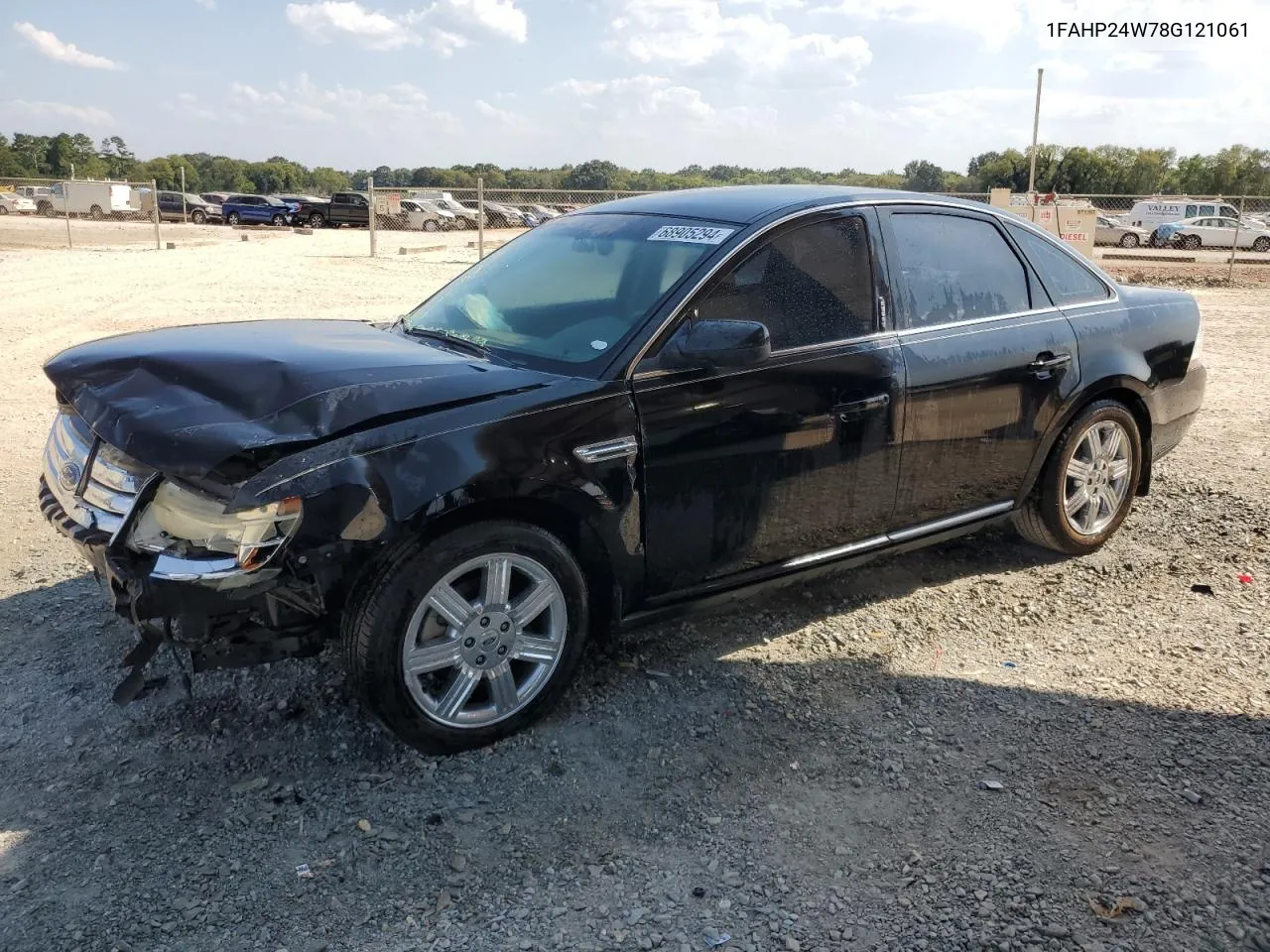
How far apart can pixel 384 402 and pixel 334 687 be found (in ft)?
3.98

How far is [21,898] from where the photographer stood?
2.65 meters

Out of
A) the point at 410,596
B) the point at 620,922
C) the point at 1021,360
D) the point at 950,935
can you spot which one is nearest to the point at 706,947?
the point at 620,922

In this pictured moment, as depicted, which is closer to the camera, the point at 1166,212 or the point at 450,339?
the point at 450,339

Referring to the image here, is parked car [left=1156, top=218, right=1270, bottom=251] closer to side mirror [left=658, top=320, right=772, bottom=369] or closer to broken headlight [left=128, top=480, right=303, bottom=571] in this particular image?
side mirror [left=658, top=320, right=772, bottom=369]

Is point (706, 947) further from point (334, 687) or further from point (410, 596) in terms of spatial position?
point (334, 687)

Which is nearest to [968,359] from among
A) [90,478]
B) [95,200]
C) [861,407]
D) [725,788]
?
[861,407]

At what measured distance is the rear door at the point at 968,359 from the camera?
4219 mm

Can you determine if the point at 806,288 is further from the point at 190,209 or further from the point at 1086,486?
the point at 190,209

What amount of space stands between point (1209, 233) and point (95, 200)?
155 ft

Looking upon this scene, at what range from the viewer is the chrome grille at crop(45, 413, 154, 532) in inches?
125

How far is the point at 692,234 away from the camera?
Answer: 394 centimetres

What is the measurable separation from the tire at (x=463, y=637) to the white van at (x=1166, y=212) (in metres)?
34.2

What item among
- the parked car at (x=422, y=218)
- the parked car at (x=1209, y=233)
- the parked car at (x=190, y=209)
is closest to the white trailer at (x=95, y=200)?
the parked car at (x=190, y=209)

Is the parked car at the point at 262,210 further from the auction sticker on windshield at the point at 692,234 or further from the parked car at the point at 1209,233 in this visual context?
the auction sticker on windshield at the point at 692,234
